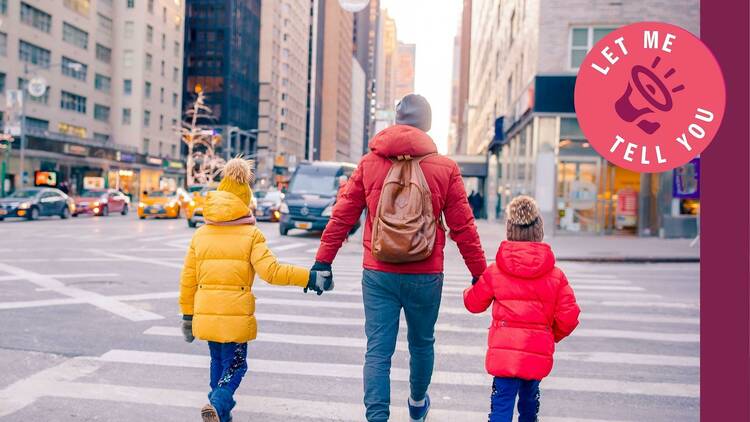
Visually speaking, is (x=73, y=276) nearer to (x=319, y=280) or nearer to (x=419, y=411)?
(x=319, y=280)

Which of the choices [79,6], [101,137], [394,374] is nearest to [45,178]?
[101,137]

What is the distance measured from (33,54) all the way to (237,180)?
5640cm

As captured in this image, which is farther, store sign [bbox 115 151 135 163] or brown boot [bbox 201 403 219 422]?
store sign [bbox 115 151 135 163]

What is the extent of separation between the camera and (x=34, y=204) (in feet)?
100

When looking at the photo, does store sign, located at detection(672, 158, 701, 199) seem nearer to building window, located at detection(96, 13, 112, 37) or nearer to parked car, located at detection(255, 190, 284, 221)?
parked car, located at detection(255, 190, 284, 221)

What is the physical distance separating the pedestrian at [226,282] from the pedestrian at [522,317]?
3.52 feet

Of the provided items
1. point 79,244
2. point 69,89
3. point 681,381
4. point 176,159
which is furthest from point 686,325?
point 176,159

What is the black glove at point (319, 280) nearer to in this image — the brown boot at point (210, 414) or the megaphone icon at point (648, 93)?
the brown boot at point (210, 414)

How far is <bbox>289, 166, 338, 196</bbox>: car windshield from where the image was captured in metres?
23.3

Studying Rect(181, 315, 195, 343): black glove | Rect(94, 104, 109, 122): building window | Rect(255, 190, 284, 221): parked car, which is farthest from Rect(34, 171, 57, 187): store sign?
Rect(181, 315, 195, 343): black glove

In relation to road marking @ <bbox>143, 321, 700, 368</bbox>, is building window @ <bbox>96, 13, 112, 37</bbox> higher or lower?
higher

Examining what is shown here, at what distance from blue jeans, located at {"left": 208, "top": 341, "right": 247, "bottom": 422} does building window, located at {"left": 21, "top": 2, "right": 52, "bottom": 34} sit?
55.6 metres

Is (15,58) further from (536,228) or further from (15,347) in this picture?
(536,228)

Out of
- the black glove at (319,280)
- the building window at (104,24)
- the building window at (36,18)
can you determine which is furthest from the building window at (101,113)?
the black glove at (319,280)
